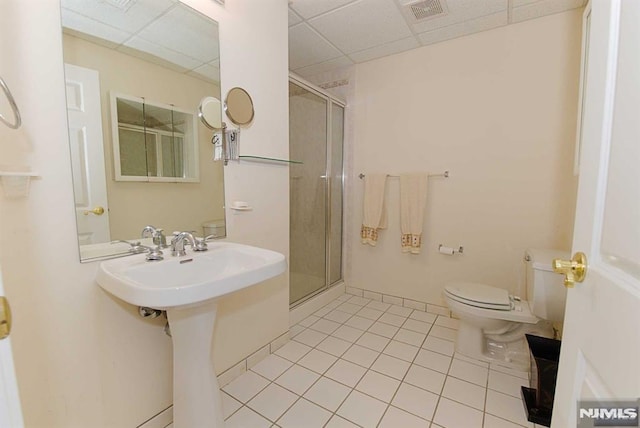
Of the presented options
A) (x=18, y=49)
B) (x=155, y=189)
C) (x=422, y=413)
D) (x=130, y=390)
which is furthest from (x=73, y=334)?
(x=422, y=413)

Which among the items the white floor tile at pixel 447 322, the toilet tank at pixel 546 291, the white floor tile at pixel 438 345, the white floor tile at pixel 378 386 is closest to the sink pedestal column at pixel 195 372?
the white floor tile at pixel 378 386

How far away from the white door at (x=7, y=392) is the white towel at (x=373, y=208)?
7.89ft

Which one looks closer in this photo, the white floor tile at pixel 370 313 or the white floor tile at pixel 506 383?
the white floor tile at pixel 506 383

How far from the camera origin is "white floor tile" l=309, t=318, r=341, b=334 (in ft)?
7.23

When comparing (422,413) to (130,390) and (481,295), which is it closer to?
(481,295)

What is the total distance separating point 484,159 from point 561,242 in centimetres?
77

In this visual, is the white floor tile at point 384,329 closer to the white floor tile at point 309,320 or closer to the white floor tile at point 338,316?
the white floor tile at point 338,316

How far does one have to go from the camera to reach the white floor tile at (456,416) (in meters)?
1.32

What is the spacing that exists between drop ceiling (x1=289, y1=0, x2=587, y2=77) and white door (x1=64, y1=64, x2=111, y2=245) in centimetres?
137

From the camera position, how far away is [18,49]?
86 cm

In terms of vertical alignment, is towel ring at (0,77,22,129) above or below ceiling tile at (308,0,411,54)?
below

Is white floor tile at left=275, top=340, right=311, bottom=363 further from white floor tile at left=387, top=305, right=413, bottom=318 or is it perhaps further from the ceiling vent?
the ceiling vent

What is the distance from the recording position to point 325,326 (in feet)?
7.45

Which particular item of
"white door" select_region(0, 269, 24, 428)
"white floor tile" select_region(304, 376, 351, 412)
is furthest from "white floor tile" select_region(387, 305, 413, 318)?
"white door" select_region(0, 269, 24, 428)
